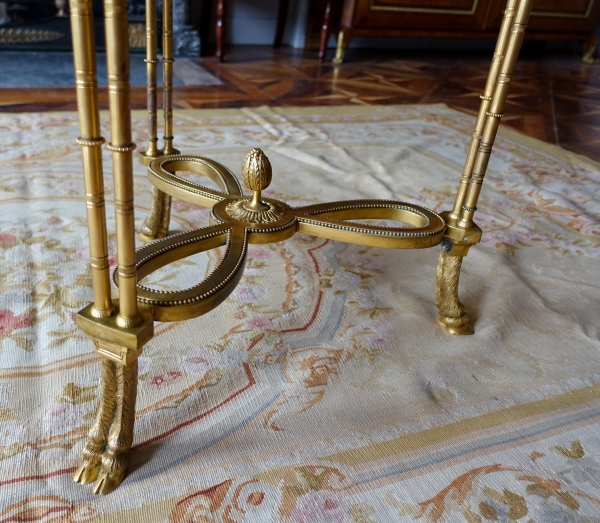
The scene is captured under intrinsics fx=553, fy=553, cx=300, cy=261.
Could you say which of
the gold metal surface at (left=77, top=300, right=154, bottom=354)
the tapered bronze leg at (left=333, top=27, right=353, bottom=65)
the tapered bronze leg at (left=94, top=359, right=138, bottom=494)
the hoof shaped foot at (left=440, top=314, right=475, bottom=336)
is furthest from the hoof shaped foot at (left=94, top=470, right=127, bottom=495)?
the tapered bronze leg at (left=333, top=27, right=353, bottom=65)

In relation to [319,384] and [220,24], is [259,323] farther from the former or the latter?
[220,24]

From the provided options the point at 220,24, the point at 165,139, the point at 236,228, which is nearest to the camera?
the point at 236,228

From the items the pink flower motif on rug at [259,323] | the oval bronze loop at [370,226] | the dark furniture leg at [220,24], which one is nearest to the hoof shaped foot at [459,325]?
the oval bronze loop at [370,226]

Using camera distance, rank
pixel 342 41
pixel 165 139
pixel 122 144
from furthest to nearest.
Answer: pixel 342 41, pixel 165 139, pixel 122 144

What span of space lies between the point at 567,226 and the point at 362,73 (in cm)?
159

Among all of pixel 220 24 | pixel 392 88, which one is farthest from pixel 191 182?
pixel 220 24

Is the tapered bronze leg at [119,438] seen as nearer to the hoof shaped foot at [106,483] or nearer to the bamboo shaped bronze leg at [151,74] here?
the hoof shaped foot at [106,483]

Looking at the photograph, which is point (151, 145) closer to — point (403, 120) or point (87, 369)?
point (87, 369)

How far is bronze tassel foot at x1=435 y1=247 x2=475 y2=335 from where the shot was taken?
0.70 metres

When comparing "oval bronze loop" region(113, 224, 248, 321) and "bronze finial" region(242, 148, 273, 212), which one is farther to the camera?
"bronze finial" region(242, 148, 273, 212)

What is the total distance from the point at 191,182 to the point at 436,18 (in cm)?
242

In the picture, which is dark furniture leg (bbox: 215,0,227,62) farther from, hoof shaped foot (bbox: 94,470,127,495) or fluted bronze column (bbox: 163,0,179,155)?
hoof shaped foot (bbox: 94,470,127,495)

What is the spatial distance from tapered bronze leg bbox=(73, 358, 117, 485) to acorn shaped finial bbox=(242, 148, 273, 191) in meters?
0.27

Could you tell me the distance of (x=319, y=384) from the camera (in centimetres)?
60
